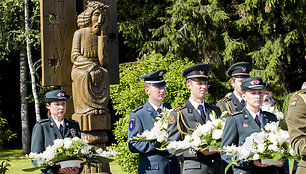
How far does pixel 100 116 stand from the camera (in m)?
9.68

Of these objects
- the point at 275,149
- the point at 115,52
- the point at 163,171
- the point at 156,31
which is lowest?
the point at 163,171

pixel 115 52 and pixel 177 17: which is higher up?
pixel 177 17

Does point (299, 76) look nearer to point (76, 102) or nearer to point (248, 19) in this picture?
point (248, 19)

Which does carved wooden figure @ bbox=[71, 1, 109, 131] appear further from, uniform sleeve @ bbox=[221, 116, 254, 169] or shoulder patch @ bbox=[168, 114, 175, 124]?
uniform sleeve @ bbox=[221, 116, 254, 169]

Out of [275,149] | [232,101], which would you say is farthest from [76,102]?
[275,149]

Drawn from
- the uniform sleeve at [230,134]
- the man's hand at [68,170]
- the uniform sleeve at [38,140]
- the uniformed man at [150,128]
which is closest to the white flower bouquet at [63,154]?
the man's hand at [68,170]

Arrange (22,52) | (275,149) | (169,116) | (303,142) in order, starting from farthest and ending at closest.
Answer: (22,52)
(169,116)
(275,149)
(303,142)

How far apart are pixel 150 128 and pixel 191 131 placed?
901 mm

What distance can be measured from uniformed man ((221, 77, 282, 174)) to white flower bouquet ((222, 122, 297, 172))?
0.77 feet

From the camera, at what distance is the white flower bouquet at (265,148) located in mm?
5180

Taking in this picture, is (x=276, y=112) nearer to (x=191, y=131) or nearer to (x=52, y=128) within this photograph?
(x=191, y=131)

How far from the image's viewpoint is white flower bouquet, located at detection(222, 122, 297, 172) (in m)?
5.18

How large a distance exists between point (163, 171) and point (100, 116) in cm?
302

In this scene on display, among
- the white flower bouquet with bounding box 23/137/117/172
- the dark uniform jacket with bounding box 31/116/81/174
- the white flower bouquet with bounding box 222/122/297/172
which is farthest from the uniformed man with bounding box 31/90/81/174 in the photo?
the white flower bouquet with bounding box 222/122/297/172
